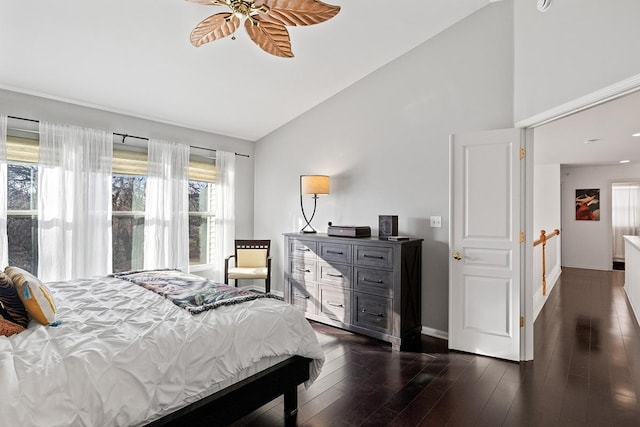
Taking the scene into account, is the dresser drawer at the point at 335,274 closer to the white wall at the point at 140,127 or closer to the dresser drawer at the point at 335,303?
the dresser drawer at the point at 335,303

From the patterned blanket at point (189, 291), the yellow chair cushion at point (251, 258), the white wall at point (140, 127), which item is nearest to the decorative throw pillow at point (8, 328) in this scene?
the patterned blanket at point (189, 291)

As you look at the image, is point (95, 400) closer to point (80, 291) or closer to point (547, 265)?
point (80, 291)

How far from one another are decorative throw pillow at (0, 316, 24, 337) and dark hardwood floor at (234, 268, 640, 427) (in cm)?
127

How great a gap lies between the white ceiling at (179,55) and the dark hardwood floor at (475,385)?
293cm

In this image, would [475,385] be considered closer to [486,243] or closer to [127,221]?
[486,243]

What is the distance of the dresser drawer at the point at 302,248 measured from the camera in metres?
3.91

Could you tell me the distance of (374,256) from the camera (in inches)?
132

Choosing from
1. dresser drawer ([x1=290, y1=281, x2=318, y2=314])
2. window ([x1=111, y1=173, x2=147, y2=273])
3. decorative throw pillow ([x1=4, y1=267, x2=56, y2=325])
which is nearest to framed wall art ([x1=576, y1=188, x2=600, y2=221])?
dresser drawer ([x1=290, y1=281, x2=318, y2=314])

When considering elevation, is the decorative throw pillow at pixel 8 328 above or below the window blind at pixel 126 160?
below

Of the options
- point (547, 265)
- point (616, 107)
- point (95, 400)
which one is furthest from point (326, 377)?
point (547, 265)

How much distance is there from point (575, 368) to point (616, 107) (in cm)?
255

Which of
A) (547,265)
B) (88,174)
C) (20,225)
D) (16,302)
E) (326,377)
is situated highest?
(88,174)

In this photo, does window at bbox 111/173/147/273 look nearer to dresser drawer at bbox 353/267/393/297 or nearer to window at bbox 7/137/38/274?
window at bbox 7/137/38/274

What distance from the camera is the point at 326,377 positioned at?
261 centimetres
